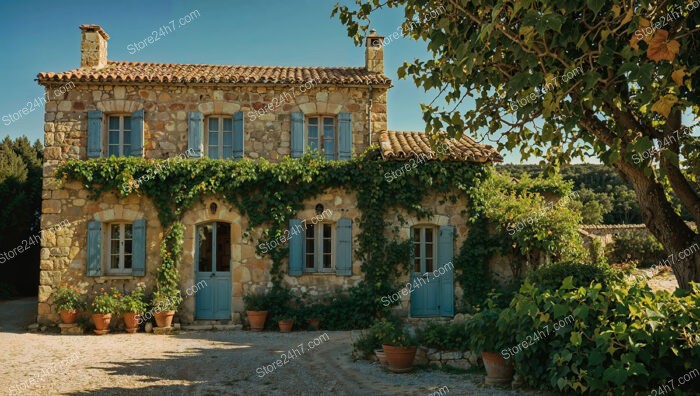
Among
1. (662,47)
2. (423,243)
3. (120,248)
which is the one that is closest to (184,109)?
(120,248)

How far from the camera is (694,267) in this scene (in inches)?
212

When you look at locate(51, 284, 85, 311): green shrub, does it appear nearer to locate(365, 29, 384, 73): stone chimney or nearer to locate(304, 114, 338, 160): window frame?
locate(304, 114, 338, 160): window frame

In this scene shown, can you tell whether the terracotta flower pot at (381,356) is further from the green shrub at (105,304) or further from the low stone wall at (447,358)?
the green shrub at (105,304)

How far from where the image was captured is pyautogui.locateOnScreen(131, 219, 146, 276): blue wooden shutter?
11438mm

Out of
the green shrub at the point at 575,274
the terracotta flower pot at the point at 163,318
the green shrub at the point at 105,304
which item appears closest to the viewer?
the green shrub at the point at 575,274

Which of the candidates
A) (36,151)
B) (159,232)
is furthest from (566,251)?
(36,151)

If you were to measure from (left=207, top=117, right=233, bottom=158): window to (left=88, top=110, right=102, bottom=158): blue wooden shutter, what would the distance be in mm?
2272

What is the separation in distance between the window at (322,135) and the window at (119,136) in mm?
3959

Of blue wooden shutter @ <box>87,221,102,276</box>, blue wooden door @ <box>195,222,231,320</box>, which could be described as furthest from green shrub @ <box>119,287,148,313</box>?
blue wooden door @ <box>195,222,231,320</box>


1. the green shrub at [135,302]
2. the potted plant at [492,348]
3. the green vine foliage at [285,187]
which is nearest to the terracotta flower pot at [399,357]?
the potted plant at [492,348]

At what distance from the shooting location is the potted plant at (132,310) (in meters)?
11.0

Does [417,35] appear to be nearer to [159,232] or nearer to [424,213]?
[424,213]

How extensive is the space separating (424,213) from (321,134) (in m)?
2.92

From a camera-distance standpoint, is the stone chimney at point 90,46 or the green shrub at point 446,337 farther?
the stone chimney at point 90,46
